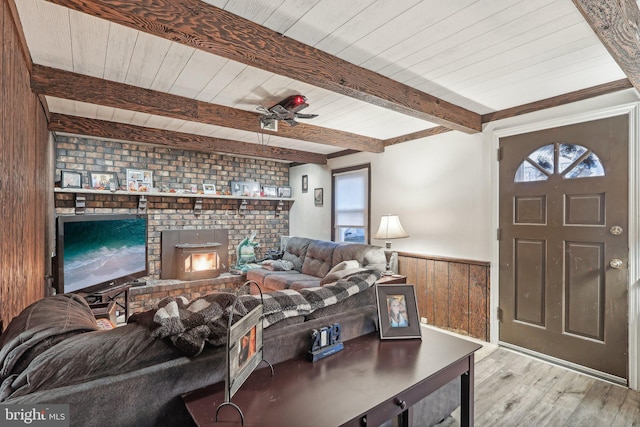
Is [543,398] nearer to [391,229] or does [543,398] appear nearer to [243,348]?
[391,229]

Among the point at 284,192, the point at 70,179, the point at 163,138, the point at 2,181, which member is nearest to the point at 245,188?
the point at 284,192

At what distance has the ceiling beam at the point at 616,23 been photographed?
132cm

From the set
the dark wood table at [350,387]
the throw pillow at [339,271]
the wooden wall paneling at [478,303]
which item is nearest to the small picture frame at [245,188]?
the throw pillow at [339,271]

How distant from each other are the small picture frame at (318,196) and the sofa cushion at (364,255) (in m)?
1.47

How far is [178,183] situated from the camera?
16.7 ft

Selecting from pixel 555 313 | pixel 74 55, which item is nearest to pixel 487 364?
pixel 555 313

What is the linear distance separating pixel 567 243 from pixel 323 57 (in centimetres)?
263

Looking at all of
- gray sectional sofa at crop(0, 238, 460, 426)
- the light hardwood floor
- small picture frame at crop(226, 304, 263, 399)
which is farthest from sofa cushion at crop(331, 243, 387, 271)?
small picture frame at crop(226, 304, 263, 399)

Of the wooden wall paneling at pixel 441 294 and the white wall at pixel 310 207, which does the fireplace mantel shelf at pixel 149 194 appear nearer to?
the white wall at pixel 310 207

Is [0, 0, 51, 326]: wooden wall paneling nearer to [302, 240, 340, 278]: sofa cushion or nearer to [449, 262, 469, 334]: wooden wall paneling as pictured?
[302, 240, 340, 278]: sofa cushion

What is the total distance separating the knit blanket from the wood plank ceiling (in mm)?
1293

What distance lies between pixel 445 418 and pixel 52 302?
2.36 metres

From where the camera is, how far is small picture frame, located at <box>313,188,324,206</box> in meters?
5.69

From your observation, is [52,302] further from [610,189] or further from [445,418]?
[610,189]
